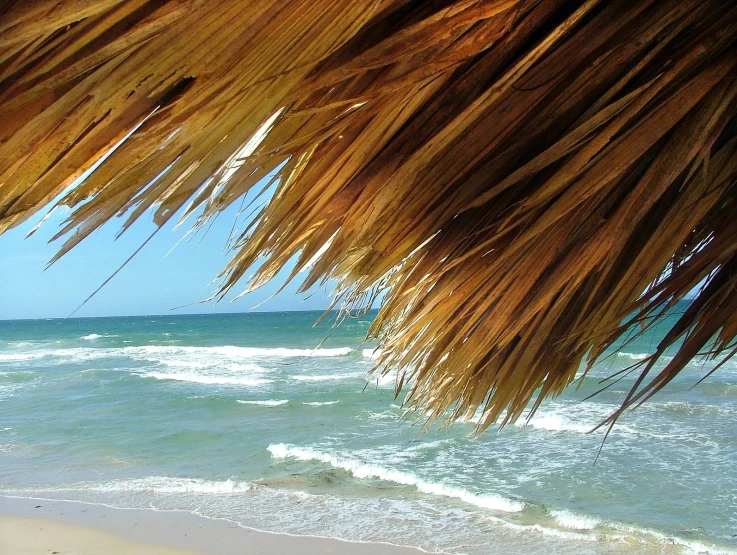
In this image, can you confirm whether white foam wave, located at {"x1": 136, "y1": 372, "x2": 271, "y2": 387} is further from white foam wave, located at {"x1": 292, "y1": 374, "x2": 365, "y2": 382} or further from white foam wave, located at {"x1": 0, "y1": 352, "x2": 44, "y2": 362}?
white foam wave, located at {"x1": 0, "y1": 352, "x2": 44, "y2": 362}

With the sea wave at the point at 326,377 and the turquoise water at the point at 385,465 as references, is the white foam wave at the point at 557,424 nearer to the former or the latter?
the turquoise water at the point at 385,465

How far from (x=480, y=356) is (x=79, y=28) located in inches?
34.7

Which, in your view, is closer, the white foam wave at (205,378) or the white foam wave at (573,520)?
the white foam wave at (573,520)

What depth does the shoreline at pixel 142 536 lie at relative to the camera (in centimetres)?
553

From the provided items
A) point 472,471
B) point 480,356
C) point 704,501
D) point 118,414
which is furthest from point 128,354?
point 480,356

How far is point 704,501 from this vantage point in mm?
6438

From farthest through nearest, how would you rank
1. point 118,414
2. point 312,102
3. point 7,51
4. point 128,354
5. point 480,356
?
1. point 128,354
2. point 118,414
3. point 480,356
4. point 312,102
5. point 7,51

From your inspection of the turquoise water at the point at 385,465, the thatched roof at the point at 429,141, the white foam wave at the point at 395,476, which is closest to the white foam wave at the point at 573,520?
the turquoise water at the point at 385,465

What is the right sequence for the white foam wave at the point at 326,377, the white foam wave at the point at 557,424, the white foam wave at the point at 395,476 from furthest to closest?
the white foam wave at the point at 326,377
the white foam wave at the point at 557,424
the white foam wave at the point at 395,476

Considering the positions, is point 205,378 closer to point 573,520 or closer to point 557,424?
point 557,424

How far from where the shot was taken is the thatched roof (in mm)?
627

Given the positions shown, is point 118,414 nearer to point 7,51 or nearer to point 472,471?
point 472,471

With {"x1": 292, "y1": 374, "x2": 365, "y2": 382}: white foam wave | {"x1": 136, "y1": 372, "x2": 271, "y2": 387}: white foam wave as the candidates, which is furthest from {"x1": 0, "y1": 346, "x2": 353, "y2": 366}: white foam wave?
{"x1": 292, "y1": 374, "x2": 365, "y2": 382}: white foam wave

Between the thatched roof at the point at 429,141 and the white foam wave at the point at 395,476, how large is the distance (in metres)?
5.86
